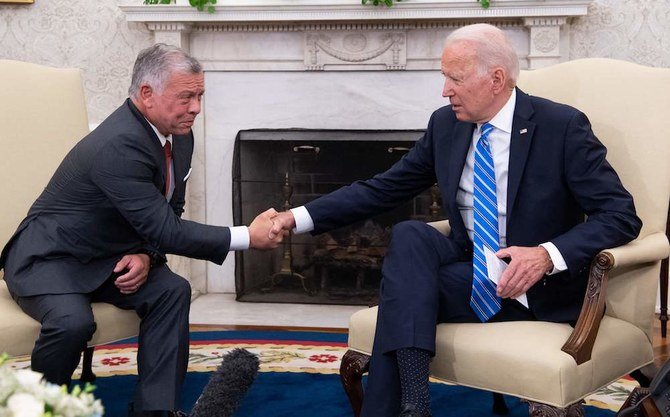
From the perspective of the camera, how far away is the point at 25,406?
3.37 feet

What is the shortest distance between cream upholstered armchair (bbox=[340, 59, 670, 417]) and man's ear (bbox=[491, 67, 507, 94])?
0.35 metres

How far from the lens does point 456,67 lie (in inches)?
95.4

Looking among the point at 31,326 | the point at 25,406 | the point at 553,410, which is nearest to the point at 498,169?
the point at 553,410

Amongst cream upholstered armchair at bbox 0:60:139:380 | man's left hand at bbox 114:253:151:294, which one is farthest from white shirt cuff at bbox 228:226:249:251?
cream upholstered armchair at bbox 0:60:139:380

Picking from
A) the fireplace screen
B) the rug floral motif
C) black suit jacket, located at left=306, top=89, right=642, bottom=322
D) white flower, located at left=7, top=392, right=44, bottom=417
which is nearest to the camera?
white flower, located at left=7, top=392, right=44, bottom=417

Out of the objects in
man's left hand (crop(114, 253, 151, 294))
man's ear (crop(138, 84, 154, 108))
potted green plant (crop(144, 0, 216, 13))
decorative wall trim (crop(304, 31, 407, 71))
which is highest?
potted green plant (crop(144, 0, 216, 13))

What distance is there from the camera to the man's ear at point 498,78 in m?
2.43

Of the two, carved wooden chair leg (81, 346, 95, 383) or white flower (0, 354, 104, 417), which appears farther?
carved wooden chair leg (81, 346, 95, 383)

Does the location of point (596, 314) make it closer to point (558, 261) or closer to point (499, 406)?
point (558, 261)

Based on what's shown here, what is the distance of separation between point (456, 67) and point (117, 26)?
2.75 m

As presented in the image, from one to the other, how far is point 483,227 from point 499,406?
0.74 meters

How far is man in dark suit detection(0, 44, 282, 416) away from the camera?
243 cm

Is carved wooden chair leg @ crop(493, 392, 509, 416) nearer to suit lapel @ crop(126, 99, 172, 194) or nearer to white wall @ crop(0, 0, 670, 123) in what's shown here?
suit lapel @ crop(126, 99, 172, 194)

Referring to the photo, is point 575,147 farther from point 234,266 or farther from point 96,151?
point 234,266
